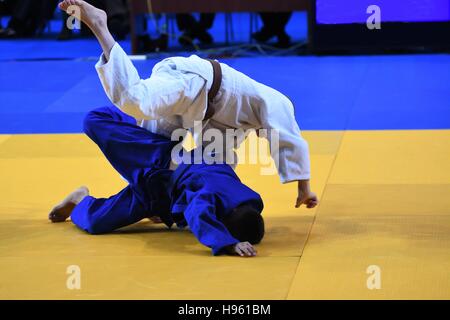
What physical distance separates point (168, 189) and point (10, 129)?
3.10 meters

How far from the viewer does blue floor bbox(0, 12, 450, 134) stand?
287 inches

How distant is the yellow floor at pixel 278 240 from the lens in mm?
3779

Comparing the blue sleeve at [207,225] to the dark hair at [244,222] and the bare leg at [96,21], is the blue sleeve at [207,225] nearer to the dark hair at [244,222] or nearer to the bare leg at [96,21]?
the dark hair at [244,222]

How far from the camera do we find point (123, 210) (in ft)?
15.2

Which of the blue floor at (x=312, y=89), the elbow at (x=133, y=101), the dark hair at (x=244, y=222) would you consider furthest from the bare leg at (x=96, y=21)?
the blue floor at (x=312, y=89)

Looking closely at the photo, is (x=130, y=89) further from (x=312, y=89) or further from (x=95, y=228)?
(x=312, y=89)

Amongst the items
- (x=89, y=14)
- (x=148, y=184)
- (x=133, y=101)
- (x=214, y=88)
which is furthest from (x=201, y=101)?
(x=89, y=14)

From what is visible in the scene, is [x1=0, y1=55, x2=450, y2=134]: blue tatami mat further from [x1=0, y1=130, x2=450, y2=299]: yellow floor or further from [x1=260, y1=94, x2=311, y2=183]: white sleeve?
[x1=260, y1=94, x2=311, y2=183]: white sleeve

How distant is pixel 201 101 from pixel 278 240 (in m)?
0.75

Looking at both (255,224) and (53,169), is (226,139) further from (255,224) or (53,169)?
(53,169)

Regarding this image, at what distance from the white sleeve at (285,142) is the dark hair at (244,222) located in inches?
8.8

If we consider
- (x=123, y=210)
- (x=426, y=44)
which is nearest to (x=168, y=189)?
(x=123, y=210)

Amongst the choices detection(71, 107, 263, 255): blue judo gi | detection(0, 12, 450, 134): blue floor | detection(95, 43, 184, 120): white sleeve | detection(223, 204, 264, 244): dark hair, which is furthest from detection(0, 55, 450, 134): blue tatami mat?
detection(95, 43, 184, 120): white sleeve

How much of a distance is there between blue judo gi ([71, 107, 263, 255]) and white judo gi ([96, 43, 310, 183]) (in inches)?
7.3
